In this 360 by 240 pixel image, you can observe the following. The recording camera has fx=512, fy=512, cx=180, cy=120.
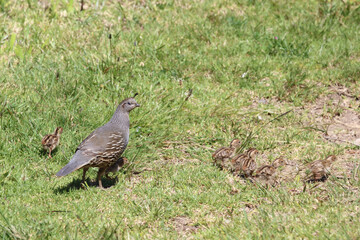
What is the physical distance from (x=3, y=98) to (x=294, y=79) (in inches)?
181

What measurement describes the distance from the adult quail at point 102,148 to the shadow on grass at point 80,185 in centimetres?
11

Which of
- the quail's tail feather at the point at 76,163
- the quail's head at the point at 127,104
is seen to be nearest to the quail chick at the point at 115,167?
the quail's tail feather at the point at 76,163

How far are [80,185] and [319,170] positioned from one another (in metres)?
2.91

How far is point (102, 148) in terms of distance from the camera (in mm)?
6082

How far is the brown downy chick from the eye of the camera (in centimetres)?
603

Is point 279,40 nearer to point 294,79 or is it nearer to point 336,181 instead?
point 294,79

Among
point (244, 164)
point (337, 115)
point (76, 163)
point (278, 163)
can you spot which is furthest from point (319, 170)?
point (76, 163)

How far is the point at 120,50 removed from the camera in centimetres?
893

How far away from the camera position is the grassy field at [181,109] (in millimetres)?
5375

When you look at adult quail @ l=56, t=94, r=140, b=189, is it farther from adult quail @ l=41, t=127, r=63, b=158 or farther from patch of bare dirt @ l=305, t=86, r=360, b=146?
patch of bare dirt @ l=305, t=86, r=360, b=146

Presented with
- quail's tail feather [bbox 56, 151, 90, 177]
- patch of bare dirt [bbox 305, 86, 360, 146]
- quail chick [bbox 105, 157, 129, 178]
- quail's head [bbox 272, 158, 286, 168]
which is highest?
quail's tail feather [bbox 56, 151, 90, 177]

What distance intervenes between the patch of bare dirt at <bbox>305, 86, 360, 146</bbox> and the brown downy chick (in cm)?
130

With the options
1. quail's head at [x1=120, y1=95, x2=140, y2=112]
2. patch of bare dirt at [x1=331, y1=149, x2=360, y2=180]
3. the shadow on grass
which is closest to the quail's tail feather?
the shadow on grass

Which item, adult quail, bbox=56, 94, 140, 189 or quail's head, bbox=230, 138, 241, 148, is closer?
adult quail, bbox=56, 94, 140, 189
